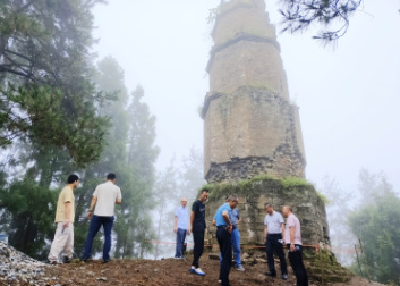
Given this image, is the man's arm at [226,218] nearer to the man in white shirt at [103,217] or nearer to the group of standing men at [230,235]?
the group of standing men at [230,235]

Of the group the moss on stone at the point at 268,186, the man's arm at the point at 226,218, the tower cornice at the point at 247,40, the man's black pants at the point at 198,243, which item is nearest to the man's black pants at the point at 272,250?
the man's black pants at the point at 198,243

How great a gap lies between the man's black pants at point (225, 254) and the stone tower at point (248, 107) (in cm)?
681

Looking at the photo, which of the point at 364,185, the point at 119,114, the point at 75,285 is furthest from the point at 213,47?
the point at 364,185

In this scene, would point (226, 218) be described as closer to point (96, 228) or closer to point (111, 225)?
point (111, 225)

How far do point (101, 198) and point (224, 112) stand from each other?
8110 mm

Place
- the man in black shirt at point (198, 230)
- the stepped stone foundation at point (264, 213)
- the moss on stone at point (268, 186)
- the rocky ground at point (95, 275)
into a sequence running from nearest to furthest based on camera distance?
1. the rocky ground at point (95, 275)
2. the man in black shirt at point (198, 230)
3. the stepped stone foundation at point (264, 213)
4. the moss on stone at point (268, 186)

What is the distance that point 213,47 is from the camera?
15.0m

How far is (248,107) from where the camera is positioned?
12562mm

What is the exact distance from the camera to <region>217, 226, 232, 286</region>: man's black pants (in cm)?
494

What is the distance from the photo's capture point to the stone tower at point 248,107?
12.1 meters

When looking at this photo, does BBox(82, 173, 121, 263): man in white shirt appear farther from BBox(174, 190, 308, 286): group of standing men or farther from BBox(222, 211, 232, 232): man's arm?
BBox(222, 211, 232, 232): man's arm

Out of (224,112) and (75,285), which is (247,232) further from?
(75,285)

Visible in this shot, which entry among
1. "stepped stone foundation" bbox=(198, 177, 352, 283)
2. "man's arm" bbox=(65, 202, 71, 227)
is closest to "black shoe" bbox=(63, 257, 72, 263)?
"man's arm" bbox=(65, 202, 71, 227)

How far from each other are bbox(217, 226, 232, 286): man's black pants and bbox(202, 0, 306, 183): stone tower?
Result: 22.3ft
